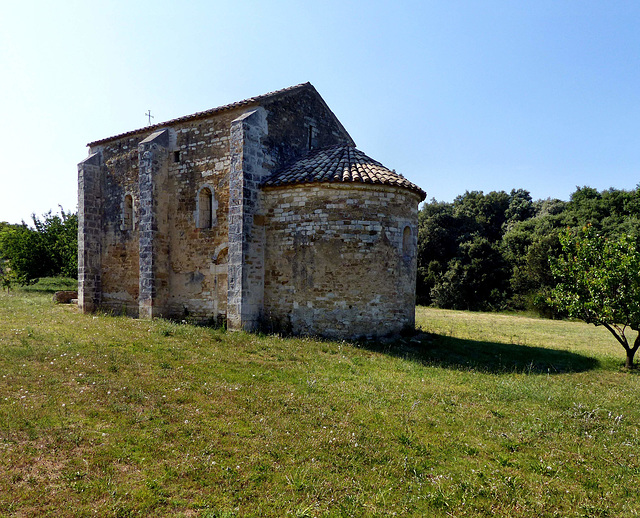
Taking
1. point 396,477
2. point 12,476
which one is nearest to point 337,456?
point 396,477

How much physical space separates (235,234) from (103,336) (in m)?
4.46

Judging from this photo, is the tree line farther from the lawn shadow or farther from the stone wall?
the stone wall

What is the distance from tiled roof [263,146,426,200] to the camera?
11359 mm

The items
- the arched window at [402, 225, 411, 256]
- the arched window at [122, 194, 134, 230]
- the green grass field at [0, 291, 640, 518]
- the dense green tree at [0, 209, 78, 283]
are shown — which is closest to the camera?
the green grass field at [0, 291, 640, 518]

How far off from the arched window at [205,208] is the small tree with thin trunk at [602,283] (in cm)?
1125

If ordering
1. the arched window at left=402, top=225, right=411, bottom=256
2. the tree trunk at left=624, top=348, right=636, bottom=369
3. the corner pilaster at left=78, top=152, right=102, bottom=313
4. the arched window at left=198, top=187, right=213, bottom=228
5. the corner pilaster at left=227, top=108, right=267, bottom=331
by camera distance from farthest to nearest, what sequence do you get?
the corner pilaster at left=78, top=152, right=102, bottom=313, the arched window at left=198, top=187, right=213, bottom=228, the arched window at left=402, top=225, right=411, bottom=256, the corner pilaster at left=227, top=108, right=267, bottom=331, the tree trunk at left=624, top=348, right=636, bottom=369

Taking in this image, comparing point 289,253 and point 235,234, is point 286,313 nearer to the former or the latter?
point 289,253

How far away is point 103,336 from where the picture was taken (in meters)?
10.1

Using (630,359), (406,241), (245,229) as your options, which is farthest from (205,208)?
(630,359)

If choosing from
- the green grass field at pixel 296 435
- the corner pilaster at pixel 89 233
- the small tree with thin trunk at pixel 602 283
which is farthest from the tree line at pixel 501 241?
the corner pilaster at pixel 89 233

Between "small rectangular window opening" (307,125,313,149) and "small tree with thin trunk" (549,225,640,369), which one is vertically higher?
"small rectangular window opening" (307,125,313,149)

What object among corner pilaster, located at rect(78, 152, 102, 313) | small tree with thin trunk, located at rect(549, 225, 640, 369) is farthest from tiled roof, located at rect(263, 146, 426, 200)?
corner pilaster, located at rect(78, 152, 102, 313)

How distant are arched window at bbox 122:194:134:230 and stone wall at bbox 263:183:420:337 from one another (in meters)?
7.41

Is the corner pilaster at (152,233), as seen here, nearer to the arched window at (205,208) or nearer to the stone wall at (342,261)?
the arched window at (205,208)
